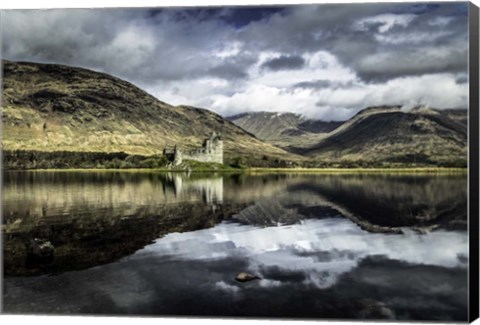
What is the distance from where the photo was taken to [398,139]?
15.5 m

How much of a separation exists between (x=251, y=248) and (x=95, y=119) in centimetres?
833

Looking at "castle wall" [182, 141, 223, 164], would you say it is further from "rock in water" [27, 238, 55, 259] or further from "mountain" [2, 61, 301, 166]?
"rock in water" [27, 238, 55, 259]

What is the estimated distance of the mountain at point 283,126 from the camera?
49.9 feet

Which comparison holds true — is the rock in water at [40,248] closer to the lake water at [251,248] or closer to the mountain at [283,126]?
the lake water at [251,248]

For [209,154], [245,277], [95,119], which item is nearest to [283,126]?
[209,154]

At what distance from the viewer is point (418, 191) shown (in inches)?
555

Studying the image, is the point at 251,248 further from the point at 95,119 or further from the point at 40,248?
the point at 95,119

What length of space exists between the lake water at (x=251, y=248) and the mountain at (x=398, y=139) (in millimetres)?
662

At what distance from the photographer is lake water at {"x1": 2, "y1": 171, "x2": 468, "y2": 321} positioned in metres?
12.9

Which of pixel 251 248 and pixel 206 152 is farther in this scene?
pixel 206 152

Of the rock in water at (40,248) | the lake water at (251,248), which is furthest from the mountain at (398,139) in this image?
the rock in water at (40,248)

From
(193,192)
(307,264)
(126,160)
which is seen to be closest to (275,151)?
(193,192)

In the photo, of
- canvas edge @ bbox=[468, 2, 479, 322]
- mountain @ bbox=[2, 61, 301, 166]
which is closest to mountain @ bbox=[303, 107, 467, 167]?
canvas edge @ bbox=[468, 2, 479, 322]

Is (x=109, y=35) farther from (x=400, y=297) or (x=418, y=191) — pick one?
(x=400, y=297)
